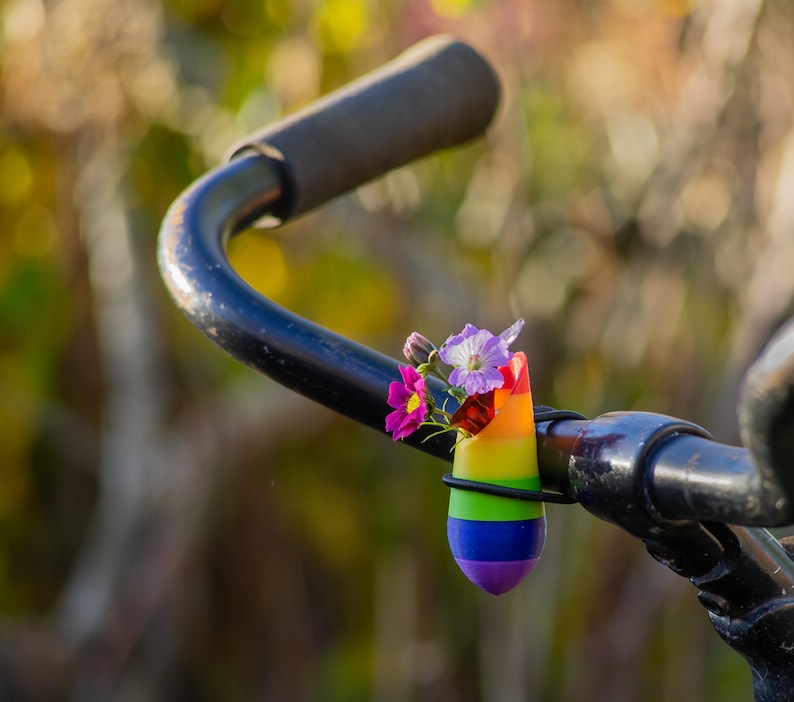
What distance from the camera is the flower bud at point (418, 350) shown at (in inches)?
18.7

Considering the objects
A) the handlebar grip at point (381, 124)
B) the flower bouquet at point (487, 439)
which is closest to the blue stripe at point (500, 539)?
the flower bouquet at point (487, 439)

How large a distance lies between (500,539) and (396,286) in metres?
1.84

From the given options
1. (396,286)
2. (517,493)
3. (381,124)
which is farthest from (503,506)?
(396,286)

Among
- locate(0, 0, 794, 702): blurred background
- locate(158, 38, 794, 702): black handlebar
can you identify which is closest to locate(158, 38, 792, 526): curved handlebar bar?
locate(158, 38, 794, 702): black handlebar

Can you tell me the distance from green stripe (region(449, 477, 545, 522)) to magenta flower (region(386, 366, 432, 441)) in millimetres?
38

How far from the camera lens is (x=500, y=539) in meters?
0.46

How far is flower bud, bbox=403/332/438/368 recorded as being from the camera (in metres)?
0.48

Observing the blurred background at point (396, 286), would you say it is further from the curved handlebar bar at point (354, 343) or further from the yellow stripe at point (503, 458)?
the yellow stripe at point (503, 458)

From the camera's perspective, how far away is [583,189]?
227cm

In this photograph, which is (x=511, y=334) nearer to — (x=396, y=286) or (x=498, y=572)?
(x=498, y=572)

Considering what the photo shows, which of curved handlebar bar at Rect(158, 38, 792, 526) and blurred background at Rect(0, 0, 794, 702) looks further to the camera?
blurred background at Rect(0, 0, 794, 702)

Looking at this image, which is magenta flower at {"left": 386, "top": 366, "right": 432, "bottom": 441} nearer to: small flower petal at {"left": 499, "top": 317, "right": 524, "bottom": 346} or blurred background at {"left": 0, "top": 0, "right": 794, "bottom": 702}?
small flower petal at {"left": 499, "top": 317, "right": 524, "bottom": 346}

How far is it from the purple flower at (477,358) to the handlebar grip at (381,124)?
0.26 meters

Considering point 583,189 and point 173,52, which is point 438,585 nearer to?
point 583,189
